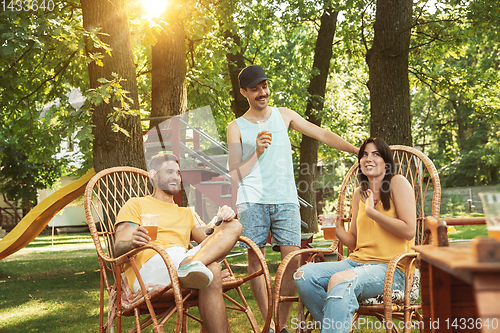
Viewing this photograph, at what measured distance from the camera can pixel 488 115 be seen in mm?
8594

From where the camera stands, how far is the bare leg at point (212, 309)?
2379mm

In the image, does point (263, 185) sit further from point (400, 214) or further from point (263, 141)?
point (400, 214)

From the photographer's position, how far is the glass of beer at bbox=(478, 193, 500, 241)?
130 centimetres

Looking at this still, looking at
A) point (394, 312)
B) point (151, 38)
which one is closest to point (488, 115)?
point (151, 38)

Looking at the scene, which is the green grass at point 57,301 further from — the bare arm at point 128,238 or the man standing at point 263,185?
the bare arm at point 128,238

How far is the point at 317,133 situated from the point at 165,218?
124cm

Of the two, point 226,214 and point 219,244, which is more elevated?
point 226,214

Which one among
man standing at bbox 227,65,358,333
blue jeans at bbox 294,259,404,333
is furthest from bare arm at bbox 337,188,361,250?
man standing at bbox 227,65,358,333

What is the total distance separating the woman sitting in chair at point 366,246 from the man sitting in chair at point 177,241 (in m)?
0.47

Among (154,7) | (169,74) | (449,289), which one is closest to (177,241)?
(449,289)

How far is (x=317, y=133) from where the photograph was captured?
3.18 meters

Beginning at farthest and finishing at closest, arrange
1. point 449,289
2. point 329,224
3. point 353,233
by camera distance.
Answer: point 329,224
point 353,233
point 449,289

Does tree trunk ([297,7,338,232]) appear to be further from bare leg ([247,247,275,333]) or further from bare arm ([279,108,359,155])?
bare leg ([247,247,275,333])

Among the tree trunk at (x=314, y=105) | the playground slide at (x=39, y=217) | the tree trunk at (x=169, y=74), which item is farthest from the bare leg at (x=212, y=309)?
the tree trunk at (x=314, y=105)
